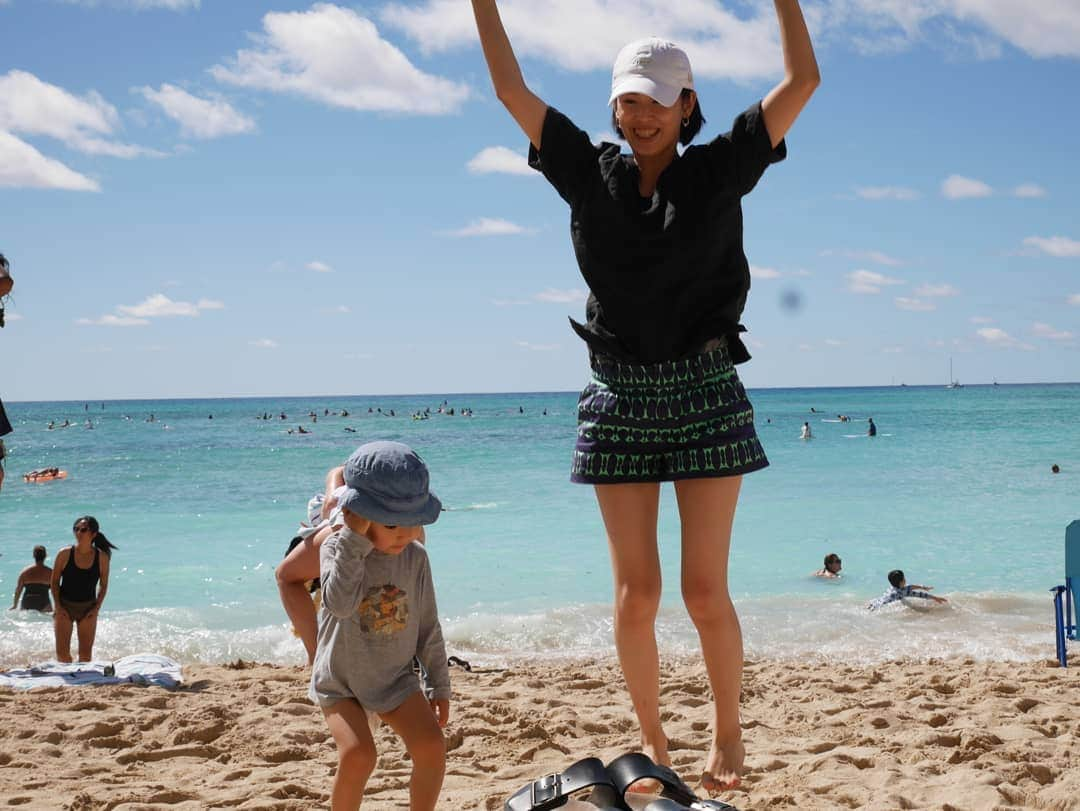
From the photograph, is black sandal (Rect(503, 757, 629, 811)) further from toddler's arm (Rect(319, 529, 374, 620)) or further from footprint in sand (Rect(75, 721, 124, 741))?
footprint in sand (Rect(75, 721, 124, 741))

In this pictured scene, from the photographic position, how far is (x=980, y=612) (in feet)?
35.3

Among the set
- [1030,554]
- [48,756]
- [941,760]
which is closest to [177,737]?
[48,756]

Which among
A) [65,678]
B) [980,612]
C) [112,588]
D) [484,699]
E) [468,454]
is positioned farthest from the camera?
[468,454]

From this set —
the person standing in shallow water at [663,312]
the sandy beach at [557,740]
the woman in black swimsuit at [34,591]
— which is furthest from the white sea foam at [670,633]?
the person standing in shallow water at [663,312]

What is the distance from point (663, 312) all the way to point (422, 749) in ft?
4.72

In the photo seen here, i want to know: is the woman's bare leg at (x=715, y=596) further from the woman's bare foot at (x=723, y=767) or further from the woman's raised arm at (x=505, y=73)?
the woman's raised arm at (x=505, y=73)

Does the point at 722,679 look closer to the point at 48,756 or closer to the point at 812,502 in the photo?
the point at 48,756

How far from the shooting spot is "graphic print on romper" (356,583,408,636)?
308cm

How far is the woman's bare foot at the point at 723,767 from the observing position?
3.05m

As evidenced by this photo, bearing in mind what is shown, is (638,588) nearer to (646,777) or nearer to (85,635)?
(646,777)

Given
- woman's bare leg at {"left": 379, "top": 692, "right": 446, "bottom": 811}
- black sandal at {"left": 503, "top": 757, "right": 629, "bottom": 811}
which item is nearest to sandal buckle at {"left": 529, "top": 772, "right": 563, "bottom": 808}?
black sandal at {"left": 503, "top": 757, "right": 629, "bottom": 811}

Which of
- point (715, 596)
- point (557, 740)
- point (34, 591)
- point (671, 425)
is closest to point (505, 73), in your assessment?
point (671, 425)

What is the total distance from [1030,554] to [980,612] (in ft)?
13.8

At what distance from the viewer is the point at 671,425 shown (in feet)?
10.3
